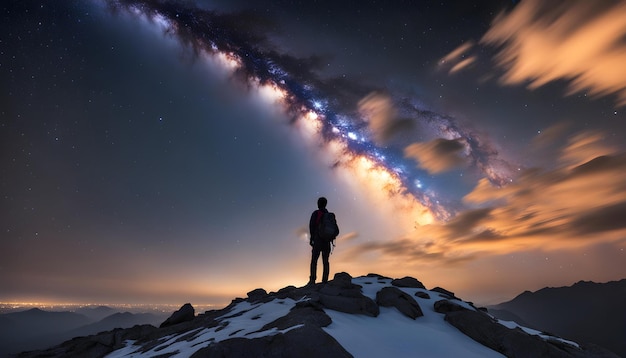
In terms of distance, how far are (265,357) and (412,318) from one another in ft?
18.2

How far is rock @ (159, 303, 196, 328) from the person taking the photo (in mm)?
16062

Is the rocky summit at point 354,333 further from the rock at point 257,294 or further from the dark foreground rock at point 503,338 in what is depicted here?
the rock at point 257,294

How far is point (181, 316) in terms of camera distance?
53.0ft

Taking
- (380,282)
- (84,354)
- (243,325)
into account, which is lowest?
(84,354)

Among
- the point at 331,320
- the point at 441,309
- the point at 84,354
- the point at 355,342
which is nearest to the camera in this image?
the point at 355,342

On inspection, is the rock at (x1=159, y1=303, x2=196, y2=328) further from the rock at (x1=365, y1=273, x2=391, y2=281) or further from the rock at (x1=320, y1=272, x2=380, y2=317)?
the rock at (x1=365, y1=273, x2=391, y2=281)

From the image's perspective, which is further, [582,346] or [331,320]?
[582,346]

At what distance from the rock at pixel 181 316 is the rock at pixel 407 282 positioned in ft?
31.9

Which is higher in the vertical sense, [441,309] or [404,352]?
[441,309]

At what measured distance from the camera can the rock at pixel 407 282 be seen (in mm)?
15922

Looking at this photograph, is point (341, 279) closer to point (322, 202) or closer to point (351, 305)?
point (322, 202)

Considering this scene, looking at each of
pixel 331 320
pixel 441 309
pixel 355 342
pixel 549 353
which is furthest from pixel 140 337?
pixel 549 353

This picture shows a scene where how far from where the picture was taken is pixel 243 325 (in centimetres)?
1066

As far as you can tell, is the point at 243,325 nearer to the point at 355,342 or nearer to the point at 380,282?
the point at 355,342
